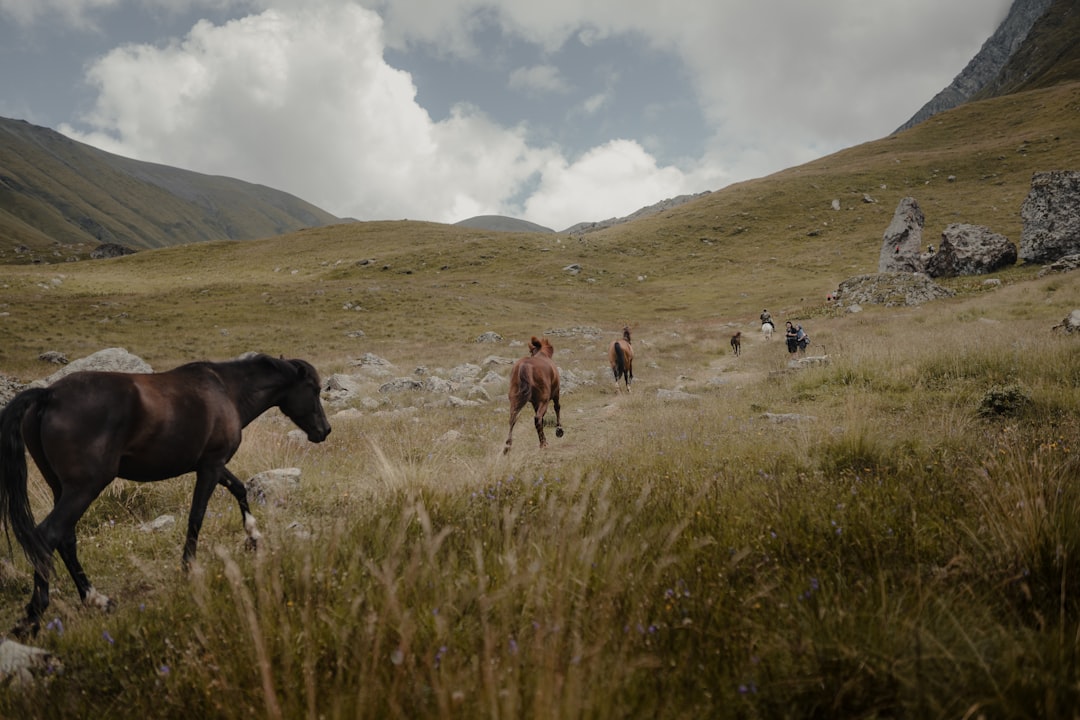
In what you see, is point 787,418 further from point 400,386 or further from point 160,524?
point 400,386

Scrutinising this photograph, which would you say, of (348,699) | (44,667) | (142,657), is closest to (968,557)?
(348,699)

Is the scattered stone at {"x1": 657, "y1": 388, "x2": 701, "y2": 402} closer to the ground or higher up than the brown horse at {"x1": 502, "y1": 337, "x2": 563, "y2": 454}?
closer to the ground

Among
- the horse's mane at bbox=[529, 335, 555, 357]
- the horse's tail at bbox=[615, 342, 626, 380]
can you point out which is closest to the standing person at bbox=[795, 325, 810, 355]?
the horse's tail at bbox=[615, 342, 626, 380]

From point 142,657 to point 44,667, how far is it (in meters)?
0.57

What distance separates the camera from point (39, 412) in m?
3.76

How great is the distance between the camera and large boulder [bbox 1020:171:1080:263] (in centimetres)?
3102

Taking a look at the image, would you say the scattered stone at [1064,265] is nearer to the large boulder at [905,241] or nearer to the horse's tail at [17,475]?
the large boulder at [905,241]

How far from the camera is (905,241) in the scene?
4222 centimetres

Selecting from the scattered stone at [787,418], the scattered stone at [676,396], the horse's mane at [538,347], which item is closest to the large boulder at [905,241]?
the scattered stone at [676,396]

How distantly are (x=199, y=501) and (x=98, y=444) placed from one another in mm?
915

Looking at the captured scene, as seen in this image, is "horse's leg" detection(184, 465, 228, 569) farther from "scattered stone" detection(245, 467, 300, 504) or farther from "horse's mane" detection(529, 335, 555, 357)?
"horse's mane" detection(529, 335, 555, 357)

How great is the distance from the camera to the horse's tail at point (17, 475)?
3.66 m

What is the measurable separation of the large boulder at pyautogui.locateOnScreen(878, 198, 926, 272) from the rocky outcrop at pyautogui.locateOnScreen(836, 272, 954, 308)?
7.71 m

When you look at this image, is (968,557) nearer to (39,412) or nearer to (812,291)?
(39,412)
